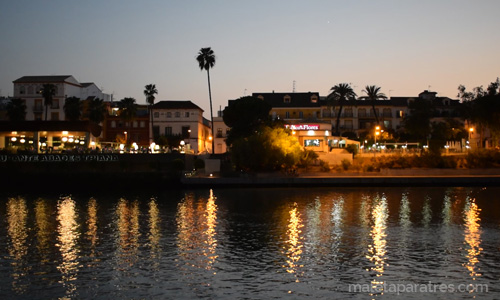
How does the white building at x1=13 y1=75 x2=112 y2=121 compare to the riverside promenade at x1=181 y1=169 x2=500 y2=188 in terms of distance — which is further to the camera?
the white building at x1=13 y1=75 x2=112 y2=121

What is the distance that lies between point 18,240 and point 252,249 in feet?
51.1

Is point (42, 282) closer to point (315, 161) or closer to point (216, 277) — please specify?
point (216, 277)

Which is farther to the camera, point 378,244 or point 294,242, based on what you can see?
point 294,242

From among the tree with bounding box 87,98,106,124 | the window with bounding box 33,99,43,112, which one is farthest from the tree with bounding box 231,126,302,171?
the window with bounding box 33,99,43,112

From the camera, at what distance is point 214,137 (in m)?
124

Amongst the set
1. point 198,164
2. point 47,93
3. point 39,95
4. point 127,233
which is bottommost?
point 127,233

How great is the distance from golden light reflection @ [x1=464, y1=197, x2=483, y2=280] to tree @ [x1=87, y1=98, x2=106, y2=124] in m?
77.2

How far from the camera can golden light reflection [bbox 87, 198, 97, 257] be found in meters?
33.5

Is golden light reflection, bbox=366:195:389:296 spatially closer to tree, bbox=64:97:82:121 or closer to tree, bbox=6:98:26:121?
tree, bbox=64:97:82:121

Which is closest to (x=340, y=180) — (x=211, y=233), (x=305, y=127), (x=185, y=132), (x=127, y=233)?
(x=305, y=127)

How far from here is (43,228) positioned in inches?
1566

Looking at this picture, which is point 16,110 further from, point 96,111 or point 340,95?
point 340,95

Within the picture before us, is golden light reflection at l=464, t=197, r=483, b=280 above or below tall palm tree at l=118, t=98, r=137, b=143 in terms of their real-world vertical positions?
below

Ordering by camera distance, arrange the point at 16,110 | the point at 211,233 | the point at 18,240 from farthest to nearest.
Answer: the point at 16,110 < the point at 211,233 < the point at 18,240
